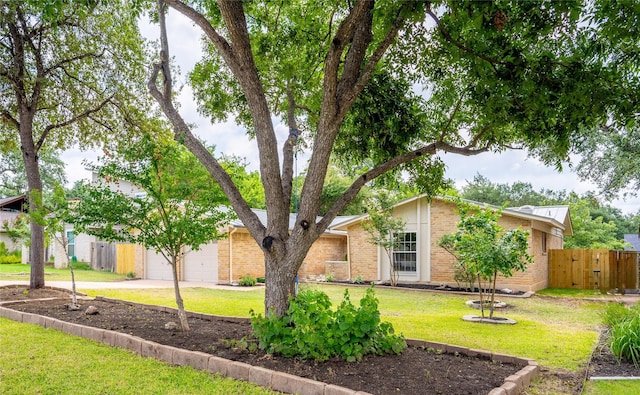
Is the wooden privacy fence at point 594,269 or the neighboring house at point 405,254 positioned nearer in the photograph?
the neighboring house at point 405,254

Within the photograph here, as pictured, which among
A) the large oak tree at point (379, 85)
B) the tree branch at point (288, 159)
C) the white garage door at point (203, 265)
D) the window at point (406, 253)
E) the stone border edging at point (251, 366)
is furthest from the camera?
the white garage door at point (203, 265)

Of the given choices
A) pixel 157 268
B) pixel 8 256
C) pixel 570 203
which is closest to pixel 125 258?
pixel 157 268

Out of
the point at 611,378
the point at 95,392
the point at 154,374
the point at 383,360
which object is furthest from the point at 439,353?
the point at 95,392

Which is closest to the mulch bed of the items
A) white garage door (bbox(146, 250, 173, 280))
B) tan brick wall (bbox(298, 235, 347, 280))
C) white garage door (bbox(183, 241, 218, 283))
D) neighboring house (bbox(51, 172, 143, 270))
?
white garage door (bbox(183, 241, 218, 283))

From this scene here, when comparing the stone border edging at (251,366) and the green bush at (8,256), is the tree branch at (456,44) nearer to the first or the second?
the stone border edging at (251,366)

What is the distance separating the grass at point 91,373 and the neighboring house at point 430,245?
12047 millimetres

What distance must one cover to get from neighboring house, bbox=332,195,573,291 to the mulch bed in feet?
34.3

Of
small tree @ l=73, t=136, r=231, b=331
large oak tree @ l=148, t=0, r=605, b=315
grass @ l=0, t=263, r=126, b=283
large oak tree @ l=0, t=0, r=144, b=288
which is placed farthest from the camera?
grass @ l=0, t=263, r=126, b=283

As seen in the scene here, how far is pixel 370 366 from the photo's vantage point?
527 cm

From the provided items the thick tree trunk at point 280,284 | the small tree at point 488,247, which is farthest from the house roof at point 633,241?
the thick tree trunk at point 280,284

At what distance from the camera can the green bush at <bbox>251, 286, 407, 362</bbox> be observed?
5.31 m

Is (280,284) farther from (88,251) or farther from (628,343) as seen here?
(88,251)

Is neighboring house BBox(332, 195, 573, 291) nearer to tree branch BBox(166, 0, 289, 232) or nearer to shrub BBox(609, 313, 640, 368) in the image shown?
shrub BBox(609, 313, 640, 368)

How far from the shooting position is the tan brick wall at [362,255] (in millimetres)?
18453
